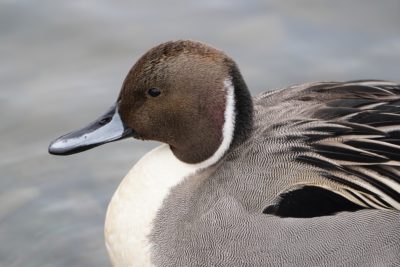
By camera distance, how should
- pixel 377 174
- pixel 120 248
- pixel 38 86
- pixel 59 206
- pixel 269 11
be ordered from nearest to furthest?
pixel 377 174
pixel 120 248
pixel 59 206
pixel 38 86
pixel 269 11

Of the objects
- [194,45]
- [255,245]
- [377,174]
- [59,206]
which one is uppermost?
[194,45]

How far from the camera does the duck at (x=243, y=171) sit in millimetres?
4164

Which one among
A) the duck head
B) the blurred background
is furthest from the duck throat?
the blurred background

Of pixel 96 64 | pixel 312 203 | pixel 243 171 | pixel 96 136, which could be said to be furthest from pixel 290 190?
pixel 96 64

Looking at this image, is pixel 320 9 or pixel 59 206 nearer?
pixel 59 206

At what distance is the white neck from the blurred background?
74 cm

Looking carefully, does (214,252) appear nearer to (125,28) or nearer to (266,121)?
(266,121)

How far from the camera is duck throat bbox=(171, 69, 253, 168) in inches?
167

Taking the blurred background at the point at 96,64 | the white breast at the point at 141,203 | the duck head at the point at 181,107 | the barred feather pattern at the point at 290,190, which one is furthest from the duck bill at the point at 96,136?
the blurred background at the point at 96,64

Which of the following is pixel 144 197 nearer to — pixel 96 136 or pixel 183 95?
pixel 96 136

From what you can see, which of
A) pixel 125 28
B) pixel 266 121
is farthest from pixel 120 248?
pixel 125 28

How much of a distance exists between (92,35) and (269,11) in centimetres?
117

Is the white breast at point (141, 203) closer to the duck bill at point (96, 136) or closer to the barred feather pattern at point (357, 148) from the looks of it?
the duck bill at point (96, 136)

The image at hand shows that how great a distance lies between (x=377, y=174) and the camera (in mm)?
4168
